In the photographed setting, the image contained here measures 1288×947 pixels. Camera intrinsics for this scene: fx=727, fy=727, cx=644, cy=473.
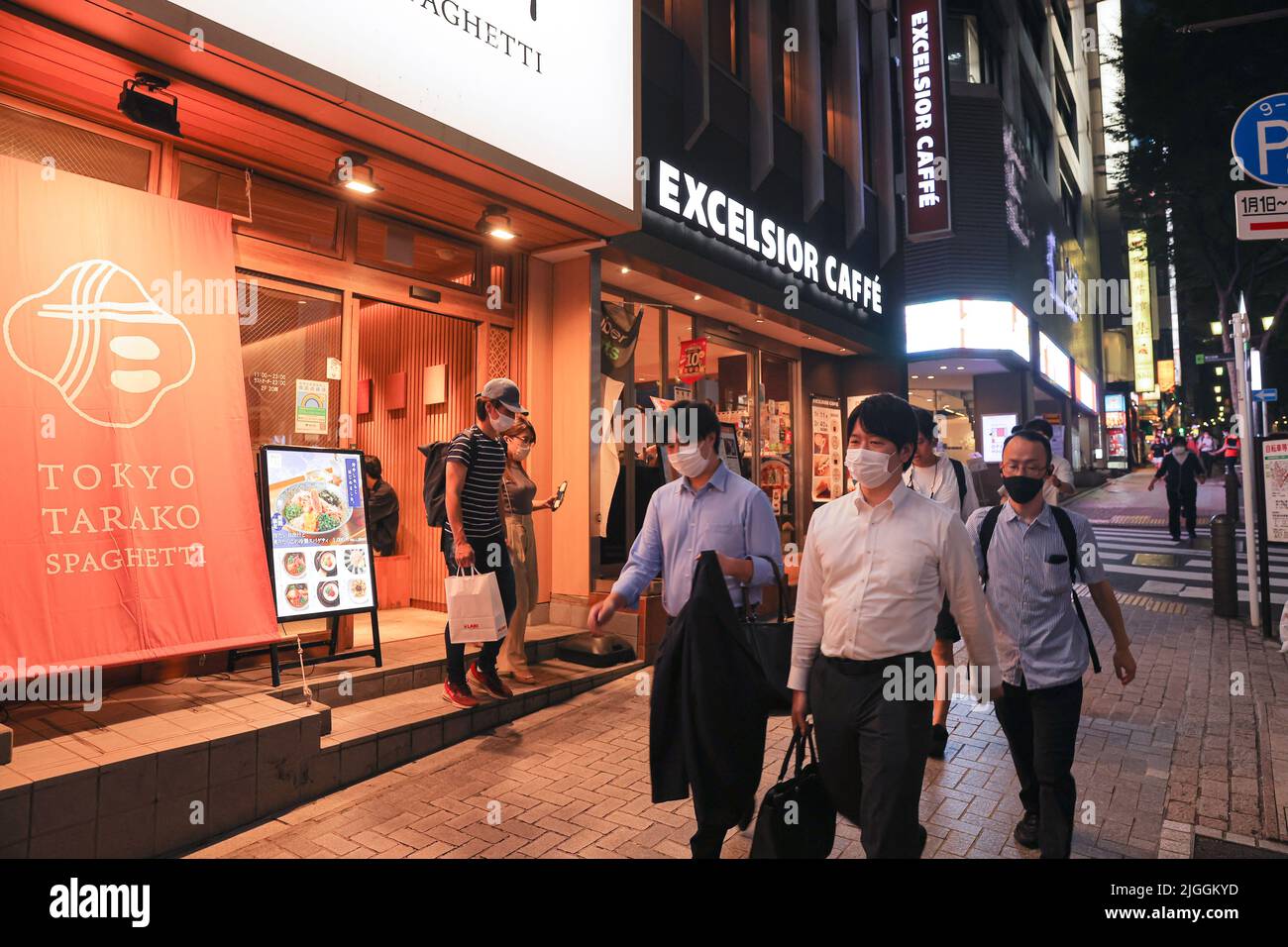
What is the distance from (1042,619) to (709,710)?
1.61m

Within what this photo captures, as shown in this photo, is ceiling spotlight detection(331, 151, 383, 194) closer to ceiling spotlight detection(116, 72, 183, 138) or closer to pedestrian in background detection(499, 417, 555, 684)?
ceiling spotlight detection(116, 72, 183, 138)

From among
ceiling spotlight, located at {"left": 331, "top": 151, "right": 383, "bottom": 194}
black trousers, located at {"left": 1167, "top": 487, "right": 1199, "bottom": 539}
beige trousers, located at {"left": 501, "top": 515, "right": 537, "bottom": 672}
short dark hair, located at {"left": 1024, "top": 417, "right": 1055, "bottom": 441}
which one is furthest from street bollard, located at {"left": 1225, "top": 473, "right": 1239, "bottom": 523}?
ceiling spotlight, located at {"left": 331, "top": 151, "right": 383, "bottom": 194}

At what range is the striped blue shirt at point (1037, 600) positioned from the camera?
3.23m

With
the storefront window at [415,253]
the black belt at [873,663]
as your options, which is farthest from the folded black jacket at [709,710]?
the storefront window at [415,253]

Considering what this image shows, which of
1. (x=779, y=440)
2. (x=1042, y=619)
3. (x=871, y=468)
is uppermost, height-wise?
(x=779, y=440)

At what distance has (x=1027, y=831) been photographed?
365 cm

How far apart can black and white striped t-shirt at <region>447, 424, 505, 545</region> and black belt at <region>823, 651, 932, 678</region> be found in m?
3.19

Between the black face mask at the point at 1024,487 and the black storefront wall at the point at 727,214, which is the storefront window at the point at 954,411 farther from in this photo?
the black face mask at the point at 1024,487

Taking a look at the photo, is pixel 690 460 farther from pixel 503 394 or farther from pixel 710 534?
pixel 503 394

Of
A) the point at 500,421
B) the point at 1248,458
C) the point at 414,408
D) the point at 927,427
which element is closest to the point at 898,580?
the point at 927,427

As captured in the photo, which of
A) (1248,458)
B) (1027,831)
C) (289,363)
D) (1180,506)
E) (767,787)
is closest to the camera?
(1027,831)
